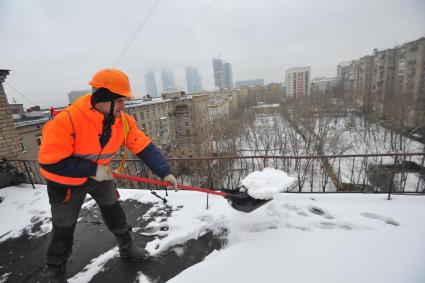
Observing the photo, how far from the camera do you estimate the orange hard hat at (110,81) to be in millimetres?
1715

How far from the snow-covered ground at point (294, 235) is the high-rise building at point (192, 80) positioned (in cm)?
9197

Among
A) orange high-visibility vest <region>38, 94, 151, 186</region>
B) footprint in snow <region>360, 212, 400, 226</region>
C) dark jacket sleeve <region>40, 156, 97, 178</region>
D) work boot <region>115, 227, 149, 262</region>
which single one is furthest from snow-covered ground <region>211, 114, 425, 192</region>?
dark jacket sleeve <region>40, 156, 97, 178</region>

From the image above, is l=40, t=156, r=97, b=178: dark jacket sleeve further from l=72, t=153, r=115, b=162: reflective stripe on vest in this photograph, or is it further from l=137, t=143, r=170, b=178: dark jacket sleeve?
l=137, t=143, r=170, b=178: dark jacket sleeve

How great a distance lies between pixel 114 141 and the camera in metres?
1.98

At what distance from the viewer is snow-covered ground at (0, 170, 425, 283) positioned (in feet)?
6.84

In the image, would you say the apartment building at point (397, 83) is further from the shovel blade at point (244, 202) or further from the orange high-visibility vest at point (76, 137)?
the orange high-visibility vest at point (76, 137)

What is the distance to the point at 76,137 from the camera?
171cm

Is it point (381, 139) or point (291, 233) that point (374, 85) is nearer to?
point (381, 139)


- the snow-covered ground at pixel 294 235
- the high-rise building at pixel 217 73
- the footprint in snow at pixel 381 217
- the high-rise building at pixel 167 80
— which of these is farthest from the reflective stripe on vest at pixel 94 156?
the high-rise building at pixel 167 80

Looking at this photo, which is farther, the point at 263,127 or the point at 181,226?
the point at 263,127

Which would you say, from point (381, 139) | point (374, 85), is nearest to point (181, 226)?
point (381, 139)

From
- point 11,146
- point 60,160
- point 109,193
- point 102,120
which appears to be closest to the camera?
point 60,160

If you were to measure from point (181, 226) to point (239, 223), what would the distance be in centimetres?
87

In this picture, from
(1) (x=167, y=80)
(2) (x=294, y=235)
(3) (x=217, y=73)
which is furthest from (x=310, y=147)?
(1) (x=167, y=80)
